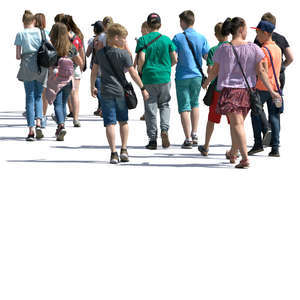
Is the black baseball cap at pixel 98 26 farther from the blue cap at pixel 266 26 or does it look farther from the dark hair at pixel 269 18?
the blue cap at pixel 266 26

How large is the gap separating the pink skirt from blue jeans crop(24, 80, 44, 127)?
4310 mm

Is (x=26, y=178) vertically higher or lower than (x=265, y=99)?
lower

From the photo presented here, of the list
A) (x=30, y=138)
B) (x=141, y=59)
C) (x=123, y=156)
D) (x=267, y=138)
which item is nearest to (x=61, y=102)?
(x=30, y=138)

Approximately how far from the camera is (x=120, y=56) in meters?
12.1

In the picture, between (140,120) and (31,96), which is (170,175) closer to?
(31,96)

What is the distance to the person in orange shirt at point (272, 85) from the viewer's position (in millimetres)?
12609

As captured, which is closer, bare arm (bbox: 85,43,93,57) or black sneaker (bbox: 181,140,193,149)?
black sneaker (bbox: 181,140,193,149)

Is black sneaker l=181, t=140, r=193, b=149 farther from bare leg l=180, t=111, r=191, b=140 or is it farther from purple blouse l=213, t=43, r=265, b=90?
purple blouse l=213, t=43, r=265, b=90

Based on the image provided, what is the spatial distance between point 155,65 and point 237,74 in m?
2.33

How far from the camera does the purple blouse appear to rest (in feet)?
37.9

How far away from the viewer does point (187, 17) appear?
547 inches

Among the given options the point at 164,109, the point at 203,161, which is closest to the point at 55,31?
the point at 164,109

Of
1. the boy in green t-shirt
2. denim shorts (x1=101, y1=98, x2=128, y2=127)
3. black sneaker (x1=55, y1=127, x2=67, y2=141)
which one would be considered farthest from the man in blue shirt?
black sneaker (x1=55, y1=127, x2=67, y2=141)

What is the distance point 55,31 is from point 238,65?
4222 millimetres
